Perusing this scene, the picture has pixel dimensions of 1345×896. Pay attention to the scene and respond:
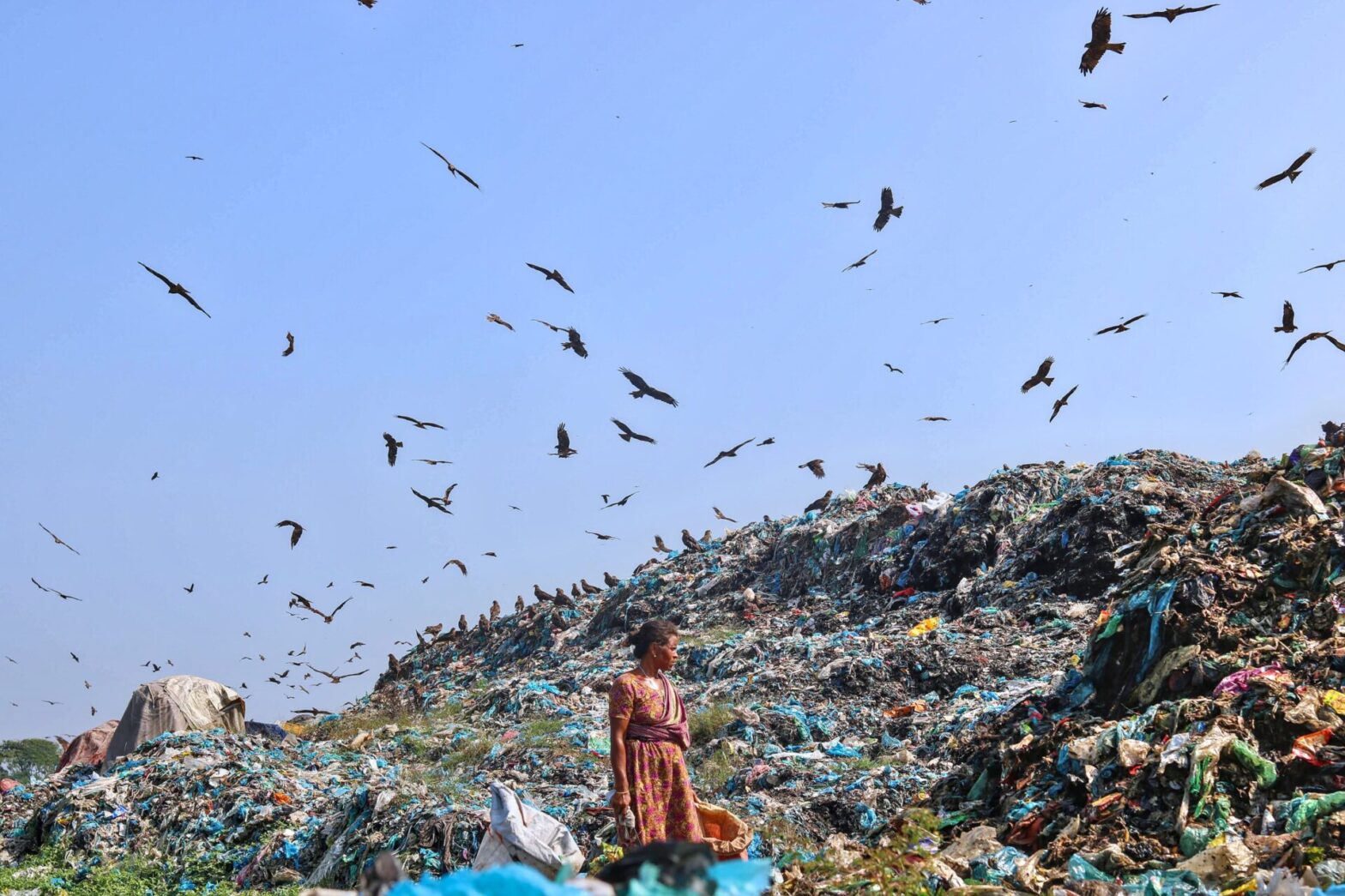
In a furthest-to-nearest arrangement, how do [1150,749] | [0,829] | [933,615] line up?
[933,615] < [0,829] < [1150,749]

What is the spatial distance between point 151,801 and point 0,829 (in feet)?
5.81

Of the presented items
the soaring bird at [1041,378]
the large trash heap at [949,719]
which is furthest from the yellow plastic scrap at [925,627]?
the soaring bird at [1041,378]

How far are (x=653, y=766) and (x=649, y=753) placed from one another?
0.05 metres

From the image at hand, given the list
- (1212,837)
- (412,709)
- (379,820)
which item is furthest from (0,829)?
(1212,837)

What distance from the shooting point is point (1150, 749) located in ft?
15.9

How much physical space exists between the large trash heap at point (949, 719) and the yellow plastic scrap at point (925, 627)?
0.19 feet

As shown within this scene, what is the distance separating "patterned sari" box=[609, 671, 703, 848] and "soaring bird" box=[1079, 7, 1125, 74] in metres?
4.26

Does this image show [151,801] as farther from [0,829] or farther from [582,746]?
[582,746]

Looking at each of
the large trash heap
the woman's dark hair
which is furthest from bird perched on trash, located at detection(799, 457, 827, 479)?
the woman's dark hair

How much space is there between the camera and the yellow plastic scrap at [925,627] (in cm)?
1112

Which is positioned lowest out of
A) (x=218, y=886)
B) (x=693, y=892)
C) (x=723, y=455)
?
(x=218, y=886)

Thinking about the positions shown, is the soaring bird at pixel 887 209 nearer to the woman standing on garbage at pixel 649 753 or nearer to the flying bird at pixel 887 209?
the flying bird at pixel 887 209

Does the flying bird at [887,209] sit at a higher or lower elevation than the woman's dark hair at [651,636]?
higher

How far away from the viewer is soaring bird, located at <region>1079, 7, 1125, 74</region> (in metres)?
5.81
